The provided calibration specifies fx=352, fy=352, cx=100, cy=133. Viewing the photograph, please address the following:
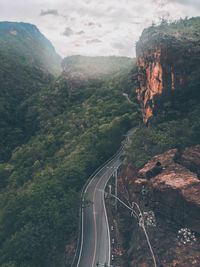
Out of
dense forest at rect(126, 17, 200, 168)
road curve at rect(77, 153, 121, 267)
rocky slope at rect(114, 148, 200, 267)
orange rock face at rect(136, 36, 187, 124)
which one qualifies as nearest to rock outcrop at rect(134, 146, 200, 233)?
rocky slope at rect(114, 148, 200, 267)

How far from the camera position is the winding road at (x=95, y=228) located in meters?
64.7

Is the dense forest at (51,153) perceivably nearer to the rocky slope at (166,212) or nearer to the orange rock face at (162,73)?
the rocky slope at (166,212)

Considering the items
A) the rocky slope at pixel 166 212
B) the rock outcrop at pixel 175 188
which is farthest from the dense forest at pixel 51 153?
the rock outcrop at pixel 175 188

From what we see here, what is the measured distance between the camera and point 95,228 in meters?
72.8

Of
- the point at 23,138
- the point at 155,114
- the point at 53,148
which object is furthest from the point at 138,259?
the point at 23,138

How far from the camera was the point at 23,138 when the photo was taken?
160125 millimetres

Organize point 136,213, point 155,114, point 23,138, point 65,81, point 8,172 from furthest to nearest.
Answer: point 65,81
point 23,138
point 8,172
point 155,114
point 136,213

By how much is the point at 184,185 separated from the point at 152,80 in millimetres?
33070

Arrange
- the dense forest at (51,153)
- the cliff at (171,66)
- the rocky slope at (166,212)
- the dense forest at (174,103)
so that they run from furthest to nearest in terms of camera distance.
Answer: the cliff at (171,66) → the dense forest at (174,103) → the dense forest at (51,153) → the rocky slope at (166,212)

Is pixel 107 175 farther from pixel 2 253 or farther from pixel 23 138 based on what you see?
pixel 23 138

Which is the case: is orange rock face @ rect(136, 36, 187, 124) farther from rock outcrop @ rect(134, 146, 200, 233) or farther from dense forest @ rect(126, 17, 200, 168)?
rock outcrop @ rect(134, 146, 200, 233)

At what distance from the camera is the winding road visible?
64.7 m

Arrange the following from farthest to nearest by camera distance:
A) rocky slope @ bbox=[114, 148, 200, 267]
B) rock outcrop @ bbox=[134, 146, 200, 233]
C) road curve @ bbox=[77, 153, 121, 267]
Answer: road curve @ bbox=[77, 153, 121, 267], rock outcrop @ bbox=[134, 146, 200, 233], rocky slope @ bbox=[114, 148, 200, 267]

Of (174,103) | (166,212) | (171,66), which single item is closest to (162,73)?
(171,66)
